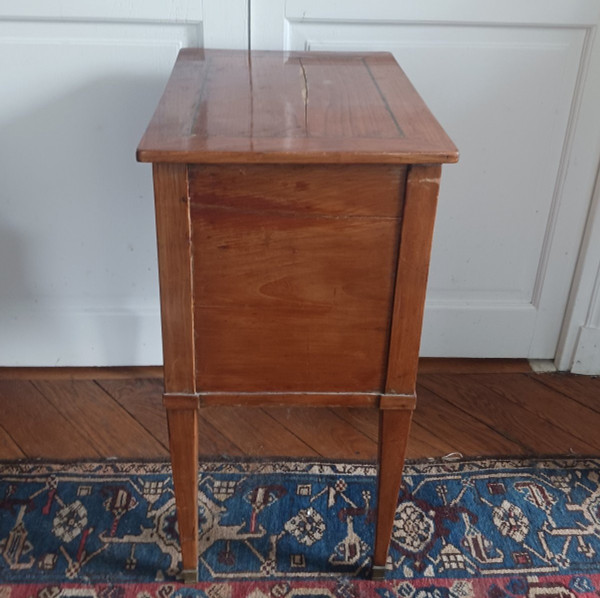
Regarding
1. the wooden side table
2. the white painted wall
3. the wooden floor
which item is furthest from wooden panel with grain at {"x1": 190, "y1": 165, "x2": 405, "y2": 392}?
the white painted wall

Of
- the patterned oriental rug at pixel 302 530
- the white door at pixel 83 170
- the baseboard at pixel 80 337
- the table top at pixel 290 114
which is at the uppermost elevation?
the table top at pixel 290 114

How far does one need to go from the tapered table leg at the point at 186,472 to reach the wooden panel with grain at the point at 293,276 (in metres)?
0.06

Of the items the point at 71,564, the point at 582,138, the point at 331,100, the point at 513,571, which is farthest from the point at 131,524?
the point at 582,138

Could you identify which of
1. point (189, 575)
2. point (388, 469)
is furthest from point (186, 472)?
point (388, 469)

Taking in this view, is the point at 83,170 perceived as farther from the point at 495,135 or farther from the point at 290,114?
the point at 495,135

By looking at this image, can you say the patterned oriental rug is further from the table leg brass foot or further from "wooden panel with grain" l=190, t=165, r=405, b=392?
"wooden panel with grain" l=190, t=165, r=405, b=392

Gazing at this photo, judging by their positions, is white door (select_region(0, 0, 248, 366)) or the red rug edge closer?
the red rug edge

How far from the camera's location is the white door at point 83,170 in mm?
1394

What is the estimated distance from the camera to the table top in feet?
2.87

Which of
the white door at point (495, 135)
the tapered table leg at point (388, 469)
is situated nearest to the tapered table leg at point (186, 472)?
the tapered table leg at point (388, 469)

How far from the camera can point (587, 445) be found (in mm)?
1545

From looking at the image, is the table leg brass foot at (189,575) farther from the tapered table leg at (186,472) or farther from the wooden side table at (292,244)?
the wooden side table at (292,244)

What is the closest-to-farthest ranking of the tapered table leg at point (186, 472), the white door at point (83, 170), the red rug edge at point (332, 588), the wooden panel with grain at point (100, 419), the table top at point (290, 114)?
1. the table top at point (290, 114)
2. the tapered table leg at point (186, 472)
3. the red rug edge at point (332, 588)
4. the white door at point (83, 170)
5. the wooden panel with grain at point (100, 419)

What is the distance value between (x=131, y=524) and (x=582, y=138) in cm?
119
